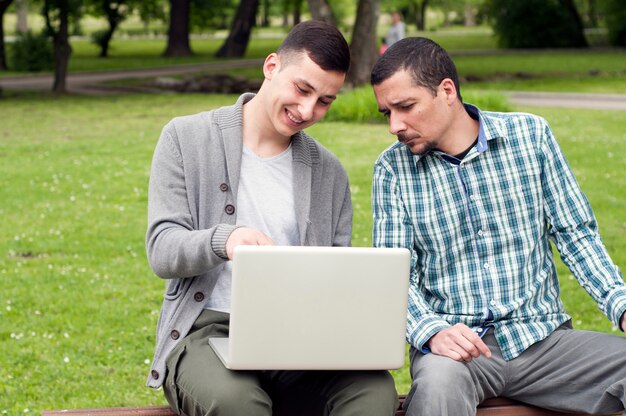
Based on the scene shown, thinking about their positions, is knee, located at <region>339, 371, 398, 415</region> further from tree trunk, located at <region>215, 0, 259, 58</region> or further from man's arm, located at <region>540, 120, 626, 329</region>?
tree trunk, located at <region>215, 0, 259, 58</region>

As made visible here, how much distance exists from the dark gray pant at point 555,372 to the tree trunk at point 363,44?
17476 mm

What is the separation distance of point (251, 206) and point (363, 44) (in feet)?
58.8

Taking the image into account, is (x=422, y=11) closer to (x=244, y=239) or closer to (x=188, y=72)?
(x=188, y=72)

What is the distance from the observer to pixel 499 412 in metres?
3.46

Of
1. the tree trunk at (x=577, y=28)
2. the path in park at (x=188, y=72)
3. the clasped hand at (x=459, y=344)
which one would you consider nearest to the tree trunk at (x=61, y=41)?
the path in park at (x=188, y=72)

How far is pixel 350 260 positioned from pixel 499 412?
966 mm

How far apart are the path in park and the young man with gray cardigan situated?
14604 mm

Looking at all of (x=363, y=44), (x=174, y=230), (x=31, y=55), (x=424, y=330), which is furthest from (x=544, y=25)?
(x=174, y=230)

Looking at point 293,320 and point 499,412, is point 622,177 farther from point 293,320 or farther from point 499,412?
point 293,320

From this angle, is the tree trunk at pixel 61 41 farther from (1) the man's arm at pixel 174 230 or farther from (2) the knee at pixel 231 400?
(2) the knee at pixel 231 400

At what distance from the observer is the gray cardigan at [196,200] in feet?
10.6

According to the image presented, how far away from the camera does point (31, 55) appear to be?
31906 mm

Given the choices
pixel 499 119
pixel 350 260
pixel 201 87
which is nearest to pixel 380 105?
pixel 499 119

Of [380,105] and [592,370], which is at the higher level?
[380,105]
